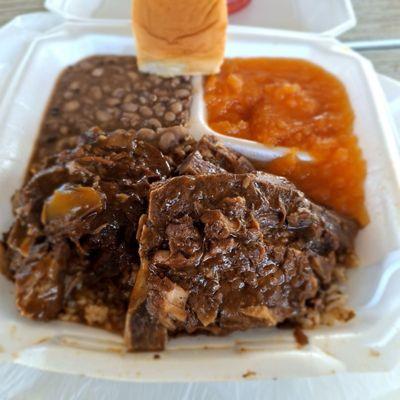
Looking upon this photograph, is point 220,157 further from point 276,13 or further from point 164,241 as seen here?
point 276,13

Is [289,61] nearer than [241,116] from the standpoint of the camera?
No

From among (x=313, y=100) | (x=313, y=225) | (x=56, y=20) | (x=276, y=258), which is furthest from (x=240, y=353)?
(x=56, y=20)

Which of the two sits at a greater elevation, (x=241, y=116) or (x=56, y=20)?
(x=56, y=20)

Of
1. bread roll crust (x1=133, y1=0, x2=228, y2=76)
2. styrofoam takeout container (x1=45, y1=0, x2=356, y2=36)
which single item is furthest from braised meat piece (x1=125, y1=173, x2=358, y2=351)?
styrofoam takeout container (x1=45, y1=0, x2=356, y2=36)

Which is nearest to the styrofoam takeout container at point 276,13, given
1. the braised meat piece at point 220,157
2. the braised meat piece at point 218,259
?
the braised meat piece at point 220,157

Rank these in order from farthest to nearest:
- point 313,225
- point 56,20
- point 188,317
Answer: point 56,20 → point 313,225 → point 188,317

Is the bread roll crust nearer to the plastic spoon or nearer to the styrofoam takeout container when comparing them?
the plastic spoon

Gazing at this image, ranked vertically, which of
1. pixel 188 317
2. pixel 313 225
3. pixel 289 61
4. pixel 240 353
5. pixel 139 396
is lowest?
pixel 139 396

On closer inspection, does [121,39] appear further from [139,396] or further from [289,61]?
[139,396]
